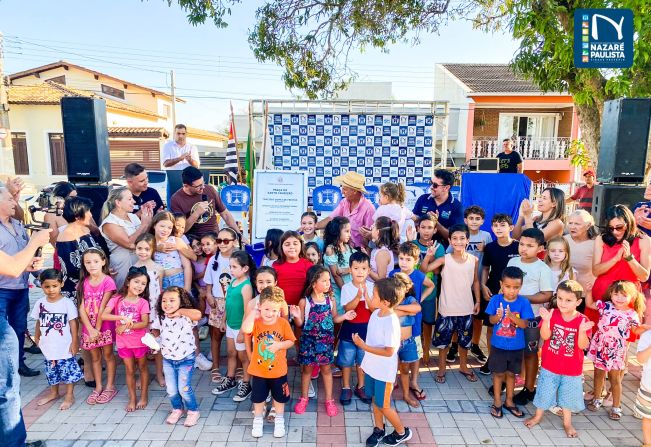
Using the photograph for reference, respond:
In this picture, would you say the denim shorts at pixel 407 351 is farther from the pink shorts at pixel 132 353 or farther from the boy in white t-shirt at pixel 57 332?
the boy in white t-shirt at pixel 57 332

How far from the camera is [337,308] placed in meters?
3.79

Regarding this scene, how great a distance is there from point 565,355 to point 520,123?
63.3 ft

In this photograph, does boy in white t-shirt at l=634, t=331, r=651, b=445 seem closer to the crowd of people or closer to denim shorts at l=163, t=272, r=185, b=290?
the crowd of people

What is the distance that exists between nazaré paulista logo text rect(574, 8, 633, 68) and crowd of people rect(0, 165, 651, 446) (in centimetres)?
286

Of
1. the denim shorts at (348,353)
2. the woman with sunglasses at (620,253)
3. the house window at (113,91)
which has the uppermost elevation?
the house window at (113,91)

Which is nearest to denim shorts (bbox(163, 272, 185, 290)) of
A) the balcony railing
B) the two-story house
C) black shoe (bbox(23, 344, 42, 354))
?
black shoe (bbox(23, 344, 42, 354))

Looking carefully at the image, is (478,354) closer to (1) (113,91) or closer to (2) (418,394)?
(2) (418,394)

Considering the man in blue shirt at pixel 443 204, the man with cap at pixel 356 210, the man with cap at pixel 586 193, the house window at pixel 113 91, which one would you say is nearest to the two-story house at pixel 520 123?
the man with cap at pixel 586 193

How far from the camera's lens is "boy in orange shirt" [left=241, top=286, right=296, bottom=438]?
3.16 meters

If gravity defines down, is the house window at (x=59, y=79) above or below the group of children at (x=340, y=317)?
above

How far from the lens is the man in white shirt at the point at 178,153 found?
669cm

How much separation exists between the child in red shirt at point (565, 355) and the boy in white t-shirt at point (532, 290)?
25cm

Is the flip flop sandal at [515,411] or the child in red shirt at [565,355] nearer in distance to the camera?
the child in red shirt at [565,355]

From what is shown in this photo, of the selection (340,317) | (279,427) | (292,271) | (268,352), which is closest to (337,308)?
(340,317)
